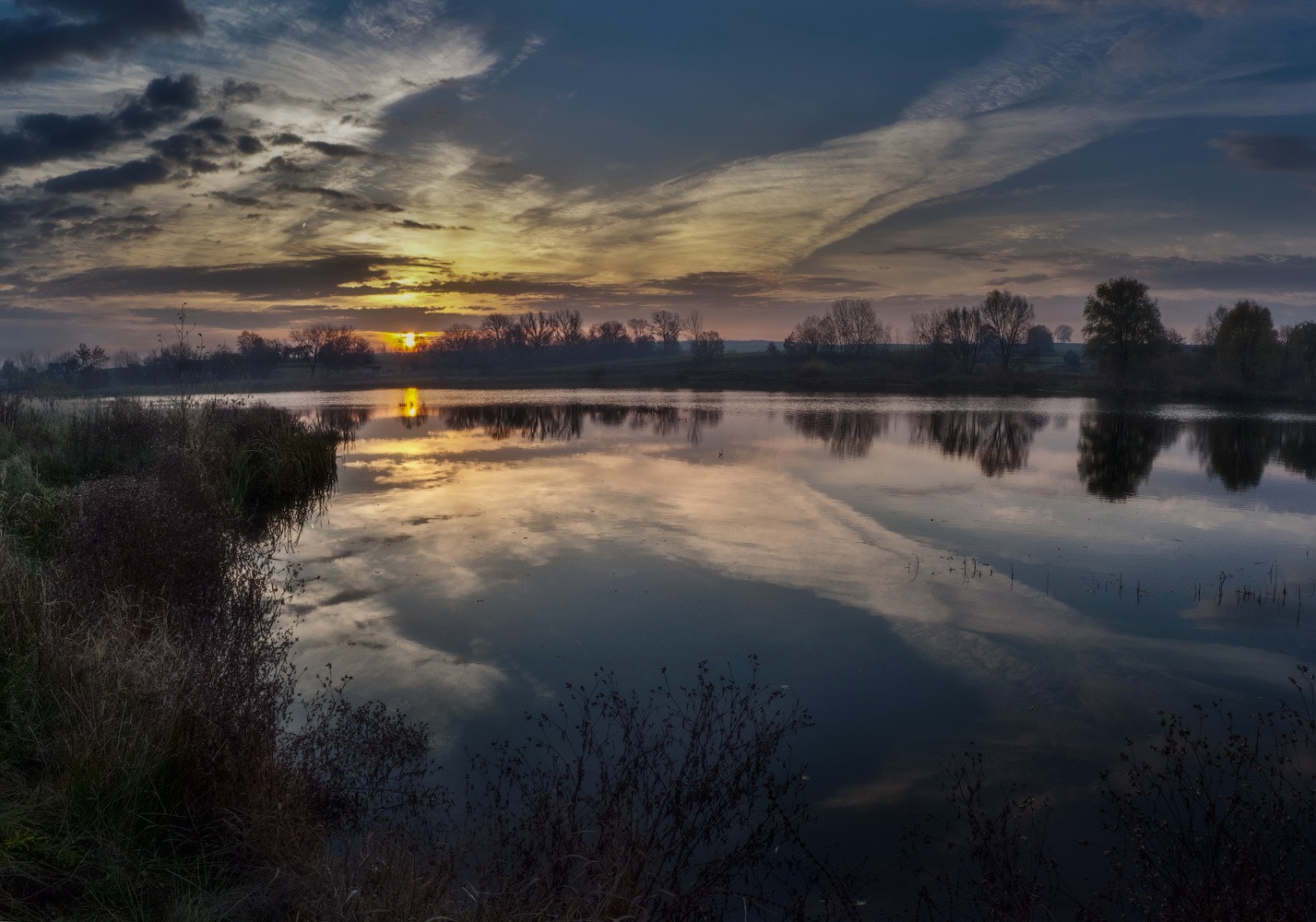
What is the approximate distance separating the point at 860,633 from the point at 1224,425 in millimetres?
39740

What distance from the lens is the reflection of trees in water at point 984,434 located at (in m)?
27.0

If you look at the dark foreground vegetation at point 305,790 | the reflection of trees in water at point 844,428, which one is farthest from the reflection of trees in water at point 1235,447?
the dark foreground vegetation at point 305,790

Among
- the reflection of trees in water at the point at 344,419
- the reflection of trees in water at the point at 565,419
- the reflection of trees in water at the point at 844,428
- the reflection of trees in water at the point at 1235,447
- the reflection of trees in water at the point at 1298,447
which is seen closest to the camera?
the reflection of trees in water at the point at 1235,447

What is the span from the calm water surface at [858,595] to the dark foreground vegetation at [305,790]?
2.09ft

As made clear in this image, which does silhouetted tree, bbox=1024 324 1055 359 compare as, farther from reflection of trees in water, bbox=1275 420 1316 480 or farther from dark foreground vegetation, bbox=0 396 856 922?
dark foreground vegetation, bbox=0 396 856 922

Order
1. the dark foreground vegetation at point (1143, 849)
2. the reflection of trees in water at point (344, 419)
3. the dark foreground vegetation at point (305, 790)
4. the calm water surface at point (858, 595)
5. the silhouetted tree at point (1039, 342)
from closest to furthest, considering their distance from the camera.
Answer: the dark foreground vegetation at point (305, 790) → the dark foreground vegetation at point (1143, 849) → the calm water surface at point (858, 595) → the reflection of trees in water at point (344, 419) → the silhouetted tree at point (1039, 342)

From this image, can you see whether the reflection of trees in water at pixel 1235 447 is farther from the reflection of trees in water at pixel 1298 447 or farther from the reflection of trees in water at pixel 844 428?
the reflection of trees in water at pixel 844 428

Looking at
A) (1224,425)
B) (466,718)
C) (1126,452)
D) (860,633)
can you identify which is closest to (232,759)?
(466,718)

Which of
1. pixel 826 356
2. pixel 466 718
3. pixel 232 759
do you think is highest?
pixel 826 356

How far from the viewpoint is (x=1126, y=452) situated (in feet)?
94.3

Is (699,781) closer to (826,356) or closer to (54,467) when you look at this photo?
(54,467)

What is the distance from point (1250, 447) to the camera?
30219 millimetres

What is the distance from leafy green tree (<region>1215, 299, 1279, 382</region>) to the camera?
66.0 m

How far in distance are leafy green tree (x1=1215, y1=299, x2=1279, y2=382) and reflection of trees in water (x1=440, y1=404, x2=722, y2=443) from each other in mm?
49282
